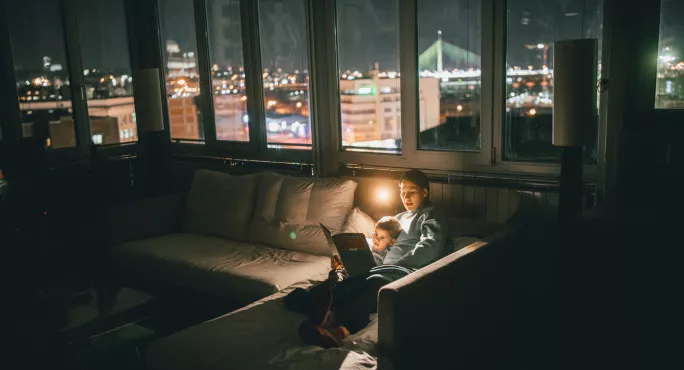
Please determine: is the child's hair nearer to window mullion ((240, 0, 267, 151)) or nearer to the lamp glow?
the lamp glow

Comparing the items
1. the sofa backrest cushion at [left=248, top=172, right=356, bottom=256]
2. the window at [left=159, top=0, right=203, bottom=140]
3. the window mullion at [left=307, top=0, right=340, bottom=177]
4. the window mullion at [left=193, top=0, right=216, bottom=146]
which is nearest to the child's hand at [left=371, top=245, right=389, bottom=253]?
the sofa backrest cushion at [left=248, top=172, right=356, bottom=256]

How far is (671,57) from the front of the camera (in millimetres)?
2805

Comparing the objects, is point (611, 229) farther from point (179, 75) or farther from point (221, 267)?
point (179, 75)

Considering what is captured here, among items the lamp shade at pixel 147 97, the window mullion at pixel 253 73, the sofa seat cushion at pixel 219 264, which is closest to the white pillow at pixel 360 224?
the sofa seat cushion at pixel 219 264

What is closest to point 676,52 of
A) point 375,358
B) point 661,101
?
point 661,101

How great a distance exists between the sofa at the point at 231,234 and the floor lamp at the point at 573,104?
1306 mm

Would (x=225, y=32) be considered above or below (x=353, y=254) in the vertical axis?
above

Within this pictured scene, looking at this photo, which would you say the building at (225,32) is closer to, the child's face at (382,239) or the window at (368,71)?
the window at (368,71)

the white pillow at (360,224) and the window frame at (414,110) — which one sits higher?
the window frame at (414,110)

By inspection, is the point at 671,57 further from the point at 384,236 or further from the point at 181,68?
the point at 181,68

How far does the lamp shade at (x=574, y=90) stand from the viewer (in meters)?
2.59

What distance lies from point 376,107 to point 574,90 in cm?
153

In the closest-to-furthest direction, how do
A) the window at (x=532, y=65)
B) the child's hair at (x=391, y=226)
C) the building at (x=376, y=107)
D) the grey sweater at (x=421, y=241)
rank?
the grey sweater at (x=421, y=241)
the child's hair at (x=391, y=226)
the window at (x=532, y=65)
the building at (x=376, y=107)

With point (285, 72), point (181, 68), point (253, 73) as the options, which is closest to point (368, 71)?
point (285, 72)
